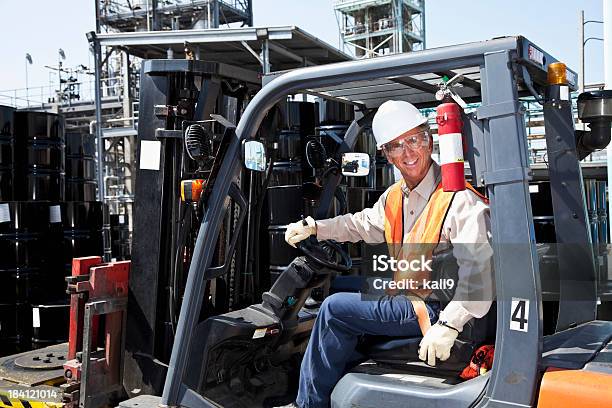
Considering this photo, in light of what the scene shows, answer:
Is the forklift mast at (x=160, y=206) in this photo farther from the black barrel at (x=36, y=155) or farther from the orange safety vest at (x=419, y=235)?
the black barrel at (x=36, y=155)

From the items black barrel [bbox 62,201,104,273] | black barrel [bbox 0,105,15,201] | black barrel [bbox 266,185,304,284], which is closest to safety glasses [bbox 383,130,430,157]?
A: black barrel [bbox 266,185,304,284]

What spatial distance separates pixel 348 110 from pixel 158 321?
321 cm

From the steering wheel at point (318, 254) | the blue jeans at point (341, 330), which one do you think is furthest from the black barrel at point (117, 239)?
the blue jeans at point (341, 330)

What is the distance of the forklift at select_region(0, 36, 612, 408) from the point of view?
2312mm

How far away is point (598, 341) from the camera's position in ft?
8.72

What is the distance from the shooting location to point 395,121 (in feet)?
9.49

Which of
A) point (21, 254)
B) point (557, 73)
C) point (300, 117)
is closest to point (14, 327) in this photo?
point (21, 254)

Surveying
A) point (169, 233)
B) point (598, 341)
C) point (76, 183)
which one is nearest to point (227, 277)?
point (169, 233)

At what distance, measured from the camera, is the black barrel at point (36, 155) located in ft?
22.5

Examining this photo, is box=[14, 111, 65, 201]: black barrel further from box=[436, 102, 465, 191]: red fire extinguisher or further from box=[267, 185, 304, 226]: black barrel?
box=[436, 102, 465, 191]: red fire extinguisher

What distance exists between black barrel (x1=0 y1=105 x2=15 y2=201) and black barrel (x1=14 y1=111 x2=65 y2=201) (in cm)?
13

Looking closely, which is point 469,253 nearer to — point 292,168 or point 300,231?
point 300,231

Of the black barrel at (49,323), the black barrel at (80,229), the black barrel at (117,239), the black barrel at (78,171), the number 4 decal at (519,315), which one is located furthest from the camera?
the black barrel at (117,239)

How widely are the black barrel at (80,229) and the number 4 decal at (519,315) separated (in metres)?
5.23
